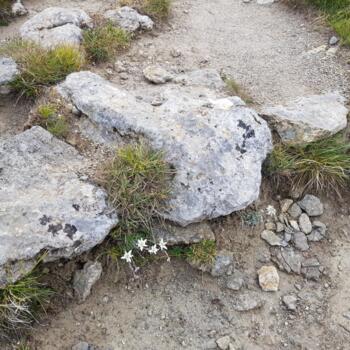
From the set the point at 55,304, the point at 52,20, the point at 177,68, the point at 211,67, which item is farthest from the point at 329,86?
the point at 55,304

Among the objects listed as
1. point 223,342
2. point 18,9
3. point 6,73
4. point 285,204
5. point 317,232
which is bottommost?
point 223,342

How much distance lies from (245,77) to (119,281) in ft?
10.9

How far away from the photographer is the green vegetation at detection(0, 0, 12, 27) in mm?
6848

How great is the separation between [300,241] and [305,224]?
215mm

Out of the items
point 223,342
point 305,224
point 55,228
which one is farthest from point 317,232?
point 55,228

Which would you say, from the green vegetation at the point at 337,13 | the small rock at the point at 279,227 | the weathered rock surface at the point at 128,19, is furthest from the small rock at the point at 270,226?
the weathered rock surface at the point at 128,19

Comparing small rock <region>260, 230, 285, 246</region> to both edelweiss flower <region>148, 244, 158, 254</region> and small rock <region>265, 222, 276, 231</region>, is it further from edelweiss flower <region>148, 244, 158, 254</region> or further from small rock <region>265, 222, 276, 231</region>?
edelweiss flower <region>148, 244, 158, 254</region>

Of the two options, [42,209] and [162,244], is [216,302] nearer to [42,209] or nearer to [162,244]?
[162,244]

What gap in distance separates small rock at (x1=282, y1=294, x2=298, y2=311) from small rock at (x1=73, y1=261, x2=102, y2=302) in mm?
1817

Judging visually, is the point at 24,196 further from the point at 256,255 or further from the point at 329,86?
the point at 329,86

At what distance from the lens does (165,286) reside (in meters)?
4.39

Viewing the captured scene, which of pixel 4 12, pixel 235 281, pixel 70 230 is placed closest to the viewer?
pixel 70 230

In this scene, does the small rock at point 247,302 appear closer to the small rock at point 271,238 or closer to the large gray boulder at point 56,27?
the small rock at point 271,238

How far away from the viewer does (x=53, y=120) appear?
193 inches
